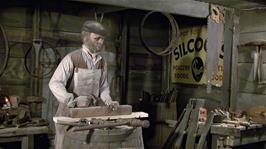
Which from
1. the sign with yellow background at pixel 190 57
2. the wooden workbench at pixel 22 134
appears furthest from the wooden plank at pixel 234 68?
the wooden workbench at pixel 22 134

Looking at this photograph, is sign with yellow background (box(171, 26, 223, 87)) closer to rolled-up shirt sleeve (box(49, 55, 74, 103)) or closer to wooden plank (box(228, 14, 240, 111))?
wooden plank (box(228, 14, 240, 111))

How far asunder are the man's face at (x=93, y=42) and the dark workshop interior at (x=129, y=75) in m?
0.01

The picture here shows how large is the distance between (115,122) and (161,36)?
425 cm

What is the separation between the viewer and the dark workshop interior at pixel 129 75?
3.50 metres

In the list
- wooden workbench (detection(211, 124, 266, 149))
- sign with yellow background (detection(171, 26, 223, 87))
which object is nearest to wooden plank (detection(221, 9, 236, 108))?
wooden workbench (detection(211, 124, 266, 149))

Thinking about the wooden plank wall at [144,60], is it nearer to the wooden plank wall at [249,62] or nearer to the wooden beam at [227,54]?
the wooden beam at [227,54]

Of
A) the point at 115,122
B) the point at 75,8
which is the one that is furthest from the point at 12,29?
the point at 115,122

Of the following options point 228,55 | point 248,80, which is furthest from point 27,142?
point 248,80

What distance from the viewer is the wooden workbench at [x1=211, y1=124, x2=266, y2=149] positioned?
4.24 meters

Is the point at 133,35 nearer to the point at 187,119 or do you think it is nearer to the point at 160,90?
the point at 160,90

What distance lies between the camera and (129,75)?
6.77m

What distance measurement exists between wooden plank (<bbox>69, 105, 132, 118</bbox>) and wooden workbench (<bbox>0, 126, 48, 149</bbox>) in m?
1.54

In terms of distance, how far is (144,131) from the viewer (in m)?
6.32

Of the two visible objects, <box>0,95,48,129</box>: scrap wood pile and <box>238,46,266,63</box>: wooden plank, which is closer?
<box>0,95,48,129</box>: scrap wood pile
